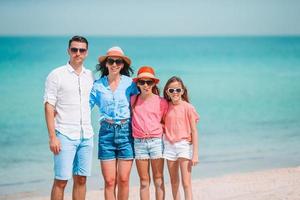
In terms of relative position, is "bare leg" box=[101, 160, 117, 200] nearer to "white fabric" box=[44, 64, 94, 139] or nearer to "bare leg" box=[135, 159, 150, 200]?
"bare leg" box=[135, 159, 150, 200]

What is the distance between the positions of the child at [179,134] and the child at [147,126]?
9cm

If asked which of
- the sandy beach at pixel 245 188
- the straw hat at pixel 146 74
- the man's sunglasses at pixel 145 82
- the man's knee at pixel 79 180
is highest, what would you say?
the straw hat at pixel 146 74

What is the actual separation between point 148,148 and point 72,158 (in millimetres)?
754

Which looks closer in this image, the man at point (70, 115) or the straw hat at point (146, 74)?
the man at point (70, 115)

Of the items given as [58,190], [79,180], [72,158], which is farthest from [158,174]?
[58,190]

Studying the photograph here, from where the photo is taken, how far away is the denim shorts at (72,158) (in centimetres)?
649

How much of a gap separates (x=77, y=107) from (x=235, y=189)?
143 inches

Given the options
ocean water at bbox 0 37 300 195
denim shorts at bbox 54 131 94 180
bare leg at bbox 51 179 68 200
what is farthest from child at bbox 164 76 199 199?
ocean water at bbox 0 37 300 195

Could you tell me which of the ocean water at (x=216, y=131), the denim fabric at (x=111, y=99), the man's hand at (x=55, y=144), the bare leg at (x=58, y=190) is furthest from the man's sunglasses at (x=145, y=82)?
the ocean water at (x=216, y=131)

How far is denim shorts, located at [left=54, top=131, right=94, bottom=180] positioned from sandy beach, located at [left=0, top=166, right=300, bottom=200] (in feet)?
8.78

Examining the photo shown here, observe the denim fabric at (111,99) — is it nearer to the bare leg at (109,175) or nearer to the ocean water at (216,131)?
the bare leg at (109,175)

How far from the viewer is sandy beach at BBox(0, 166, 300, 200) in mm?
8742

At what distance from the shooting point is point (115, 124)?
6.65m

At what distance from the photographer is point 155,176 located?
6.84 metres
